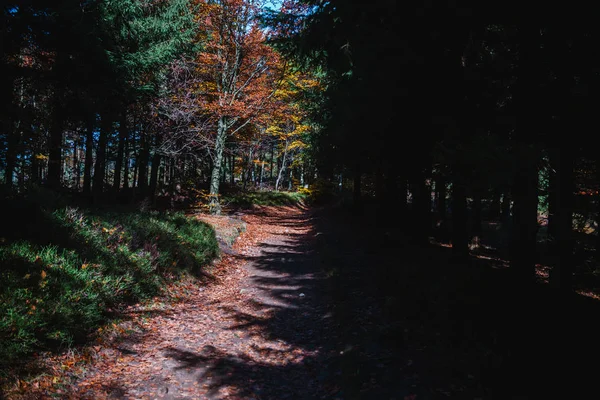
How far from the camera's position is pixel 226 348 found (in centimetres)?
558

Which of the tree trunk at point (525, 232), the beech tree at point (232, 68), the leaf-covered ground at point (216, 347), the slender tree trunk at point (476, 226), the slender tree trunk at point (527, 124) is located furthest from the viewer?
the beech tree at point (232, 68)

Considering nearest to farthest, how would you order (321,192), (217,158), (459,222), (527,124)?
(527,124)
(459,222)
(217,158)
(321,192)

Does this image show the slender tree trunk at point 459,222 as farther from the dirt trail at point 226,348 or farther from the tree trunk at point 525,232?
the dirt trail at point 226,348

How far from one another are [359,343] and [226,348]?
6.90ft

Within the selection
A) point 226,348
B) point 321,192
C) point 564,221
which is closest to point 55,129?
point 226,348

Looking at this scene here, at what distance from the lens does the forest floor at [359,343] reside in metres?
3.87

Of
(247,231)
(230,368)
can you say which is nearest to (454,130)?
(230,368)

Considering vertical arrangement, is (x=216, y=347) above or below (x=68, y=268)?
below

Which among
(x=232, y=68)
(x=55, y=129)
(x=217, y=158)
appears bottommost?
(x=217, y=158)

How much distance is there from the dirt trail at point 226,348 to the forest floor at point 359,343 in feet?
0.08

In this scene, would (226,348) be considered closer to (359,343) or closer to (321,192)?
(359,343)

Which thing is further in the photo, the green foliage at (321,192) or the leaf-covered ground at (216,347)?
the green foliage at (321,192)

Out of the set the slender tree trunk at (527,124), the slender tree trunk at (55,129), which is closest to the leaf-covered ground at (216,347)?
the slender tree trunk at (527,124)

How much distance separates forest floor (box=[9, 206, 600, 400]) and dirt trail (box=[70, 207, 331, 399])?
2 centimetres
